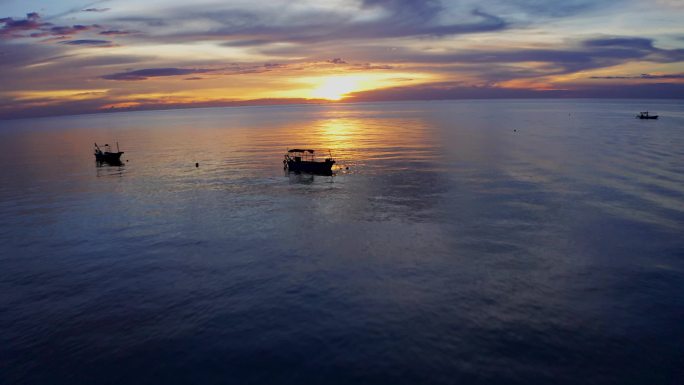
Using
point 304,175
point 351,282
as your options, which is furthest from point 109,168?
point 351,282

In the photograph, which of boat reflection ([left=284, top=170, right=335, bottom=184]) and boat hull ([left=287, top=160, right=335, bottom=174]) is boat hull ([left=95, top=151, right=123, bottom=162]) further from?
boat hull ([left=287, top=160, right=335, bottom=174])

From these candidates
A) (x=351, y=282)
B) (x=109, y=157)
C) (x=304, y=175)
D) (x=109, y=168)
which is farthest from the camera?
(x=109, y=157)

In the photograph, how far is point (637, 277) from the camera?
37.6 metres

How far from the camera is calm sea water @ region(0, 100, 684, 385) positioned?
26.5 m

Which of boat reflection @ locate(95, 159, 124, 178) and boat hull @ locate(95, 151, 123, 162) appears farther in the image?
boat hull @ locate(95, 151, 123, 162)

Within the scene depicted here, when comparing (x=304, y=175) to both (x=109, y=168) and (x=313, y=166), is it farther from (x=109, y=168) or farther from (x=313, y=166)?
(x=109, y=168)

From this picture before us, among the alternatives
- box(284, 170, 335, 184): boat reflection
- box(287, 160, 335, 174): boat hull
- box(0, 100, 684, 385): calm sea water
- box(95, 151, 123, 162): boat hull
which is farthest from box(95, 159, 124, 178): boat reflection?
box(287, 160, 335, 174): boat hull

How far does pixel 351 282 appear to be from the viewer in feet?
124

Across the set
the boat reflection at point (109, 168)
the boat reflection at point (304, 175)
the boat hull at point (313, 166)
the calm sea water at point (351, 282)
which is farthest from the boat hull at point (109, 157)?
the boat hull at point (313, 166)

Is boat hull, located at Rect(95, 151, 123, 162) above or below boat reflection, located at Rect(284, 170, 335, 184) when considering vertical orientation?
above

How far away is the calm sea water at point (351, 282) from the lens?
2653 cm

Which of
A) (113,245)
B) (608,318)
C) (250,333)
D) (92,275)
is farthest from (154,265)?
(608,318)

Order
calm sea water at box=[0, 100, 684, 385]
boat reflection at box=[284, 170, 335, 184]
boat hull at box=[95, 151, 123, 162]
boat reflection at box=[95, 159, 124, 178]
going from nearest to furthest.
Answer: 1. calm sea water at box=[0, 100, 684, 385]
2. boat reflection at box=[284, 170, 335, 184]
3. boat reflection at box=[95, 159, 124, 178]
4. boat hull at box=[95, 151, 123, 162]

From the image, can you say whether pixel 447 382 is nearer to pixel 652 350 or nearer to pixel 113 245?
pixel 652 350
